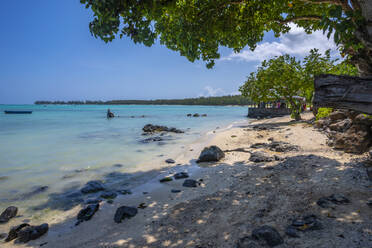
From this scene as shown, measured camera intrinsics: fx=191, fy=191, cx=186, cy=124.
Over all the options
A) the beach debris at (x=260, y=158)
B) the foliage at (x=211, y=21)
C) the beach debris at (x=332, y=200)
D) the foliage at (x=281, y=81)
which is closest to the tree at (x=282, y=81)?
the foliage at (x=281, y=81)

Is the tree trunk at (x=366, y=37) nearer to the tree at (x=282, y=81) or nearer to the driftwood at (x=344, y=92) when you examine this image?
the driftwood at (x=344, y=92)

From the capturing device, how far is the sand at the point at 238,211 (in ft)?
10.1

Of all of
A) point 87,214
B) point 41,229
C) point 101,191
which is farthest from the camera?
point 101,191

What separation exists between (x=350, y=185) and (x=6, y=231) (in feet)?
26.2

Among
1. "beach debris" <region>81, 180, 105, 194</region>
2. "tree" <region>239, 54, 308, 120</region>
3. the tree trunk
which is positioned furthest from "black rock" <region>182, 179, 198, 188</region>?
"tree" <region>239, 54, 308, 120</region>

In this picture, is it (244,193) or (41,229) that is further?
(244,193)

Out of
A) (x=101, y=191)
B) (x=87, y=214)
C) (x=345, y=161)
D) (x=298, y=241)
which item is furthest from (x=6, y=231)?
(x=345, y=161)

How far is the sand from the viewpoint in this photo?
3088mm

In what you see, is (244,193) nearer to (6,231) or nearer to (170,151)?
(6,231)

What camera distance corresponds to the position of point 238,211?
4059 mm

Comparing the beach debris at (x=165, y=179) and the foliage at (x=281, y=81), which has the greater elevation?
the foliage at (x=281, y=81)

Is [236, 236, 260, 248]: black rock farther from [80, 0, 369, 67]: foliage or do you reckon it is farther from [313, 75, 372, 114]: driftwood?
[80, 0, 369, 67]: foliage

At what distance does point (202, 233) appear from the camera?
3.43 metres

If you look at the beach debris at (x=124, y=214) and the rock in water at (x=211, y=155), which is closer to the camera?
the beach debris at (x=124, y=214)
